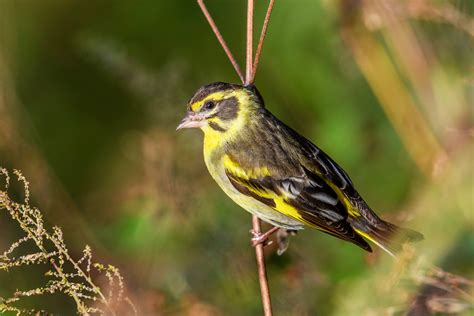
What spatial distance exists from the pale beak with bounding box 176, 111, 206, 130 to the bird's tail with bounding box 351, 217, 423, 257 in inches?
38.2

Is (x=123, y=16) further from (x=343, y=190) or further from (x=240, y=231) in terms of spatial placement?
(x=343, y=190)

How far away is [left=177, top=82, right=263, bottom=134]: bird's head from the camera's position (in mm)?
4887

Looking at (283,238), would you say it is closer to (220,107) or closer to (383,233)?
(383,233)

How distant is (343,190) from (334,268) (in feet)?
1.96

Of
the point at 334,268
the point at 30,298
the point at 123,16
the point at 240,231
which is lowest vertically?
the point at 334,268

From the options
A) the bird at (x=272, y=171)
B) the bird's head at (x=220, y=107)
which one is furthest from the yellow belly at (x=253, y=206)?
the bird's head at (x=220, y=107)

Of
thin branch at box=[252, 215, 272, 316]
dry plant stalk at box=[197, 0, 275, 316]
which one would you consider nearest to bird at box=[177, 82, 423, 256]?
dry plant stalk at box=[197, 0, 275, 316]

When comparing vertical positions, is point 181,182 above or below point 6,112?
below

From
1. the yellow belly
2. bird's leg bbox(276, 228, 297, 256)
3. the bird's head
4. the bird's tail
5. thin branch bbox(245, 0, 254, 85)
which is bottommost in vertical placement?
the bird's tail

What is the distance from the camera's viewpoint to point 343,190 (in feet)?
15.9

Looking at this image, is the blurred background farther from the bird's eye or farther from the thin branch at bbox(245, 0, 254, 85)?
the thin branch at bbox(245, 0, 254, 85)

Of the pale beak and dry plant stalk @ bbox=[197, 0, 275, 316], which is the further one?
the pale beak

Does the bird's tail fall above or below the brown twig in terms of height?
below

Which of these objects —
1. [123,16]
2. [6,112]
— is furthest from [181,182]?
[123,16]
